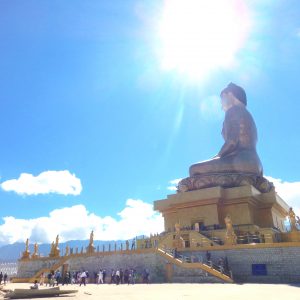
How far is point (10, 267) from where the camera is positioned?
36.9 meters

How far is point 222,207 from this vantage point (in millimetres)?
30500

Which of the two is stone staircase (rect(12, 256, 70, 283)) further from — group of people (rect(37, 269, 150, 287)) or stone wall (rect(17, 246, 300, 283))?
stone wall (rect(17, 246, 300, 283))

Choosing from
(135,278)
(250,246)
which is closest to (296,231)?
(250,246)

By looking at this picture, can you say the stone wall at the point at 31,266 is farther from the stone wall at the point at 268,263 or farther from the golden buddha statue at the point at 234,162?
the stone wall at the point at 268,263

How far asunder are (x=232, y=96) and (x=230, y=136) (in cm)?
605

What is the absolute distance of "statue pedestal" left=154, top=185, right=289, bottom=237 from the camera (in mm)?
29406

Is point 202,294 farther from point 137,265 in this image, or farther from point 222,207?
point 222,207

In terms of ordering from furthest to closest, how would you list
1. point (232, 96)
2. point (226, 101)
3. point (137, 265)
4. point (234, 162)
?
point (226, 101) < point (232, 96) < point (234, 162) < point (137, 265)

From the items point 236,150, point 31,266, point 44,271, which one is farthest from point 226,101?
point 31,266

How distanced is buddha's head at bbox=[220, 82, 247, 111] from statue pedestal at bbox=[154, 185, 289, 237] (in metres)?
12.9

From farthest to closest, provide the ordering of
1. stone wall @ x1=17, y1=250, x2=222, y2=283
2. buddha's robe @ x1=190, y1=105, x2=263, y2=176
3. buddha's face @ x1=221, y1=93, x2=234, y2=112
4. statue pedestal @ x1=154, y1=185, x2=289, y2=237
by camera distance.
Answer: buddha's face @ x1=221, y1=93, x2=234, y2=112 → buddha's robe @ x1=190, y1=105, x2=263, y2=176 → statue pedestal @ x1=154, y1=185, x2=289, y2=237 → stone wall @ x1=17, y1=250, x2=222, y2=283

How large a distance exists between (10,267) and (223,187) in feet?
82.0

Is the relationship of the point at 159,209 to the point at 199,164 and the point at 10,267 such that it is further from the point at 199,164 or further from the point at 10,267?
the point at 10,267

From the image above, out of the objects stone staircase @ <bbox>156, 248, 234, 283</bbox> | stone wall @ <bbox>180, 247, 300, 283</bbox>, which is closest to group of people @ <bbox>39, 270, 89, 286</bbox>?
stone staircase @ <bbox>156, 248, 234, 283</bbox>
